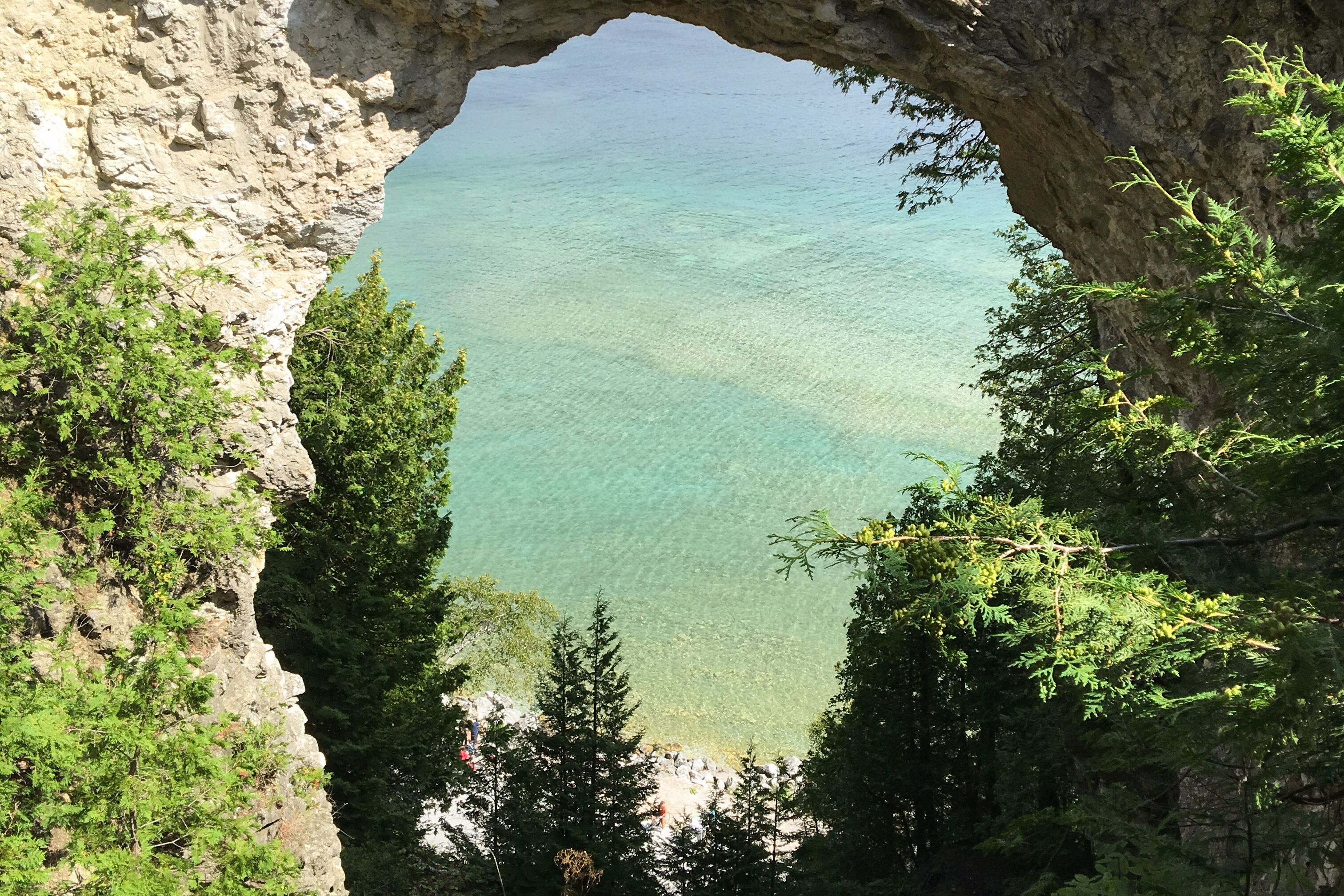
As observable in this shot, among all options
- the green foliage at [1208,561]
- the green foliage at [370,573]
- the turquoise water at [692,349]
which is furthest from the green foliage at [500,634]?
the green foliage at [1208,561]

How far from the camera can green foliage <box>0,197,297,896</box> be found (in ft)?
19.9

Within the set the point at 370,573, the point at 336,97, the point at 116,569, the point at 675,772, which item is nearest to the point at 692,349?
the point at 675,772

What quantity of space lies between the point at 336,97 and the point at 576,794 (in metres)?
7.66

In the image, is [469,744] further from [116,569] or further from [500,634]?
[116,569]

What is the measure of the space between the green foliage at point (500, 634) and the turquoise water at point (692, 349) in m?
1.43

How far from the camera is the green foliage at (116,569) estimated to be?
6074 mm

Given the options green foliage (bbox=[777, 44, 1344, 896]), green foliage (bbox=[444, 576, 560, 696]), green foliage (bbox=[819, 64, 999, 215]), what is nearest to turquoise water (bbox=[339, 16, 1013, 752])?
green foliage (bbox=[444, 576, 560, 696])

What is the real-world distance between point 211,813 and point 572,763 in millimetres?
5530

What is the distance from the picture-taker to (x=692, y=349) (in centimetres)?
2873

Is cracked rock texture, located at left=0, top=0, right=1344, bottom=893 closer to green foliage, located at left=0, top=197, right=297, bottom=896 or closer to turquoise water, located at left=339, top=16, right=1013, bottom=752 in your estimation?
green foliage, located at left=0, top=197, right=297, bottom=896

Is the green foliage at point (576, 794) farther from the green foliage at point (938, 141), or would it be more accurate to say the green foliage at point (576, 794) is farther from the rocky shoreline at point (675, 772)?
the green foliage at point (938, 141)

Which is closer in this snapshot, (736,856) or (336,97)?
(336,97)

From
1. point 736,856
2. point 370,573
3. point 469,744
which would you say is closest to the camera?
point 736,856

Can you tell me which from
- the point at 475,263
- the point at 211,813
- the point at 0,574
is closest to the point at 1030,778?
the point at 211,813
